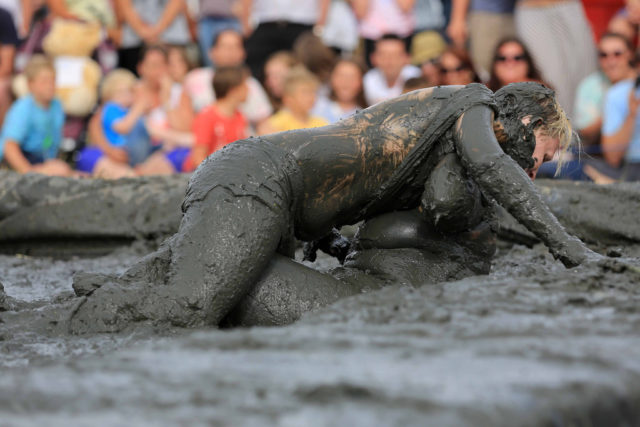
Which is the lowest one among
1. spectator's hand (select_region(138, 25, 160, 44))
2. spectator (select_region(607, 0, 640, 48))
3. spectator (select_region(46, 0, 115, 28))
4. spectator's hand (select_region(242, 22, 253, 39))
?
spectator's hand (select_region(138, 25, 160, 44))

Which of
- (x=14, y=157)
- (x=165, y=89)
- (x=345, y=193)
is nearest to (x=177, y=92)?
(x=165, y=89)

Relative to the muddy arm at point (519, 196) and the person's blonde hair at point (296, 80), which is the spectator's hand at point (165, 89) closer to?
the person's blonde hair at point (296, 80)

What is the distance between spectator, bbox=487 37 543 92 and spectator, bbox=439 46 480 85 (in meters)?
0.18

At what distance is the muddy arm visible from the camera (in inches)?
131

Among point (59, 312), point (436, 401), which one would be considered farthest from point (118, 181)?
point (436, 401)

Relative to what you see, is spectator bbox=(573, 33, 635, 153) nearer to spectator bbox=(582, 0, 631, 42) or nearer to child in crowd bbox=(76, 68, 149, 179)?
spectator bbox=(582, 0, 631, 42)

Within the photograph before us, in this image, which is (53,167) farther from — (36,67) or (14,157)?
(36,67)

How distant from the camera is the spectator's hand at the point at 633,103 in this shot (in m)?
7.30

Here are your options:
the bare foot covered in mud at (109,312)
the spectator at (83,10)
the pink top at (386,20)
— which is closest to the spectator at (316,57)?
the pink top at (386,20)

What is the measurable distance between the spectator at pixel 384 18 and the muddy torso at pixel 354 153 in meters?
5.26

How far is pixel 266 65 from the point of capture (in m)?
8.54

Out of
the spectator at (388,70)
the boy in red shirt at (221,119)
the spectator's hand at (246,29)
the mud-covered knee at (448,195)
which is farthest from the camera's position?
the spectator's hand at (246,29)

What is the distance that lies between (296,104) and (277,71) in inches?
38.2

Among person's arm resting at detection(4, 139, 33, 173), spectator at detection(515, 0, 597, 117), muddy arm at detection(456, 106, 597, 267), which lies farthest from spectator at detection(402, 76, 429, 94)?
muddy arm at detection(456, 106, 597, 267)
